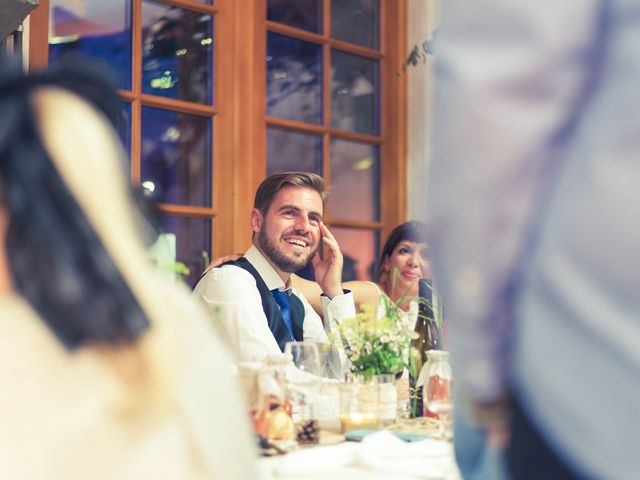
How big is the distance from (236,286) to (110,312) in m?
→ 2.14

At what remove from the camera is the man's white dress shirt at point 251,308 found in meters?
2.56

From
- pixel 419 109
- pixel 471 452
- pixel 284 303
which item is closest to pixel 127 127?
pixel 284 303

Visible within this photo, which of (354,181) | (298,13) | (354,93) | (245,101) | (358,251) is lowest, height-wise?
(358,251)

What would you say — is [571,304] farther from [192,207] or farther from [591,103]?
[192,207]

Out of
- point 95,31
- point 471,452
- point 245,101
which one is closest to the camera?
point 471,452

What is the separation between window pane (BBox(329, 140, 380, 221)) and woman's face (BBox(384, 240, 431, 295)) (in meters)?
0.57

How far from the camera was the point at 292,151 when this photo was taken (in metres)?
4.08

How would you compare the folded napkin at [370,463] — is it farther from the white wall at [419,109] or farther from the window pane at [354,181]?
the white wall at [419,109]

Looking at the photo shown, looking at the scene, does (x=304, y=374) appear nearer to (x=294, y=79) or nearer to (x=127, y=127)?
(x=127, y=127)

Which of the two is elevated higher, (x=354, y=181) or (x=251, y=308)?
Result: (x=354, y=181)

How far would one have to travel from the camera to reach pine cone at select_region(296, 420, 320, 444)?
1.67m

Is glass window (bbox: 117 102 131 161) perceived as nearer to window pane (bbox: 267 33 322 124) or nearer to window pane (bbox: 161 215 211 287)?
window pane (bbox: 161 215 211 287)

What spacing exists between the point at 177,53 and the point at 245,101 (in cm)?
37

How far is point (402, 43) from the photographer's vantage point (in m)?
4.49
